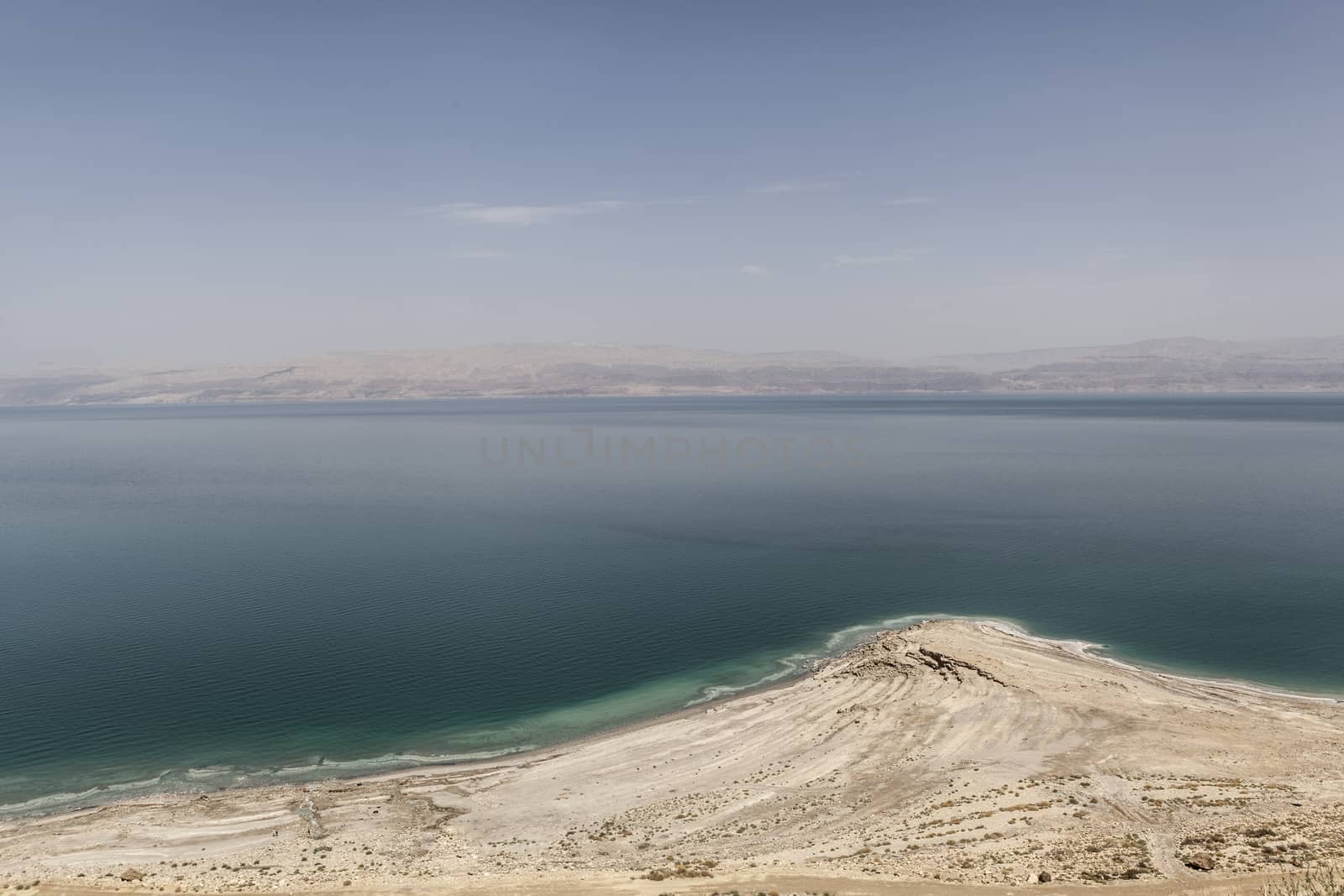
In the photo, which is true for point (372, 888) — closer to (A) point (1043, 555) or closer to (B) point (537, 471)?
(A) point (1043, 555)

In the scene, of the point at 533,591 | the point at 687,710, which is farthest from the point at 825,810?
the point at 533,591

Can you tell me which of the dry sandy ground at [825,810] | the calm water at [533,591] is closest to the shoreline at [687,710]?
the calm water at [533,591]

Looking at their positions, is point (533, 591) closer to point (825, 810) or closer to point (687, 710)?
point (687, 710)

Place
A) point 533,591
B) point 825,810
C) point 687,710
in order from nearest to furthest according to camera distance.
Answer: point 825,810, point 687,710, point 533,591

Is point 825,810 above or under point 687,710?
above

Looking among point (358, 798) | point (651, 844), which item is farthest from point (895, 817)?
point (358, 798)

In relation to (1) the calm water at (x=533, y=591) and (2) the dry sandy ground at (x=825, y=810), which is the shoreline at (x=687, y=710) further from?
(2) the dry sandy ground at (x=825, y=810)
